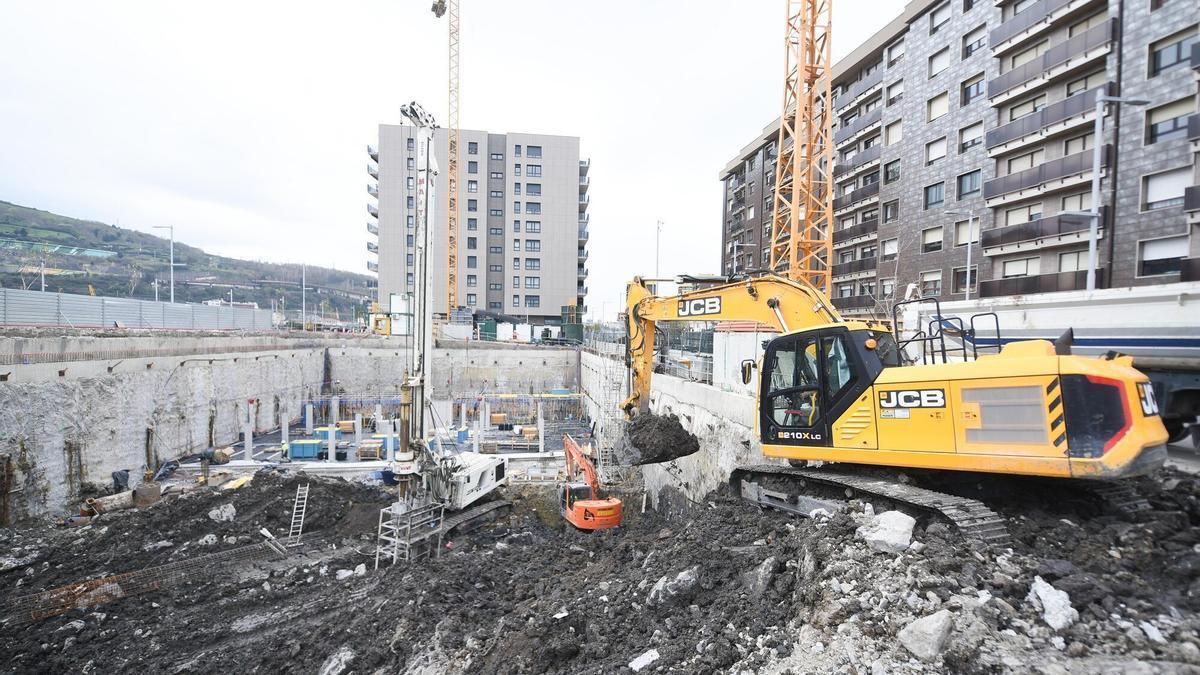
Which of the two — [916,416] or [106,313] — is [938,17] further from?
[106,313]

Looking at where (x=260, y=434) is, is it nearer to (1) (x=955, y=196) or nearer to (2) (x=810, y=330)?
(2) (x=810, y=330)

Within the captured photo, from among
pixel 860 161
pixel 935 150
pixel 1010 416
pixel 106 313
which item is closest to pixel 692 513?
pixel 1010 416

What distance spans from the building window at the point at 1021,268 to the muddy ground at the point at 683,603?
1755 cm

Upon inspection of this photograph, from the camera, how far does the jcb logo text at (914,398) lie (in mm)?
4914

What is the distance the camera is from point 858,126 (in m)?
30.6

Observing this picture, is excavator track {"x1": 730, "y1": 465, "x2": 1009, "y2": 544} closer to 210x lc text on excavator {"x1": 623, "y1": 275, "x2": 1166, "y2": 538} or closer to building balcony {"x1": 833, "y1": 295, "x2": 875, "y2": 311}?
210x lc text on excavator {"x1": 623, "y1": 275, "x2": 1166, "y2": 538}

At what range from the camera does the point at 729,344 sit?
12523mm

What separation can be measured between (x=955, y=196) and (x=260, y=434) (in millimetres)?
32631

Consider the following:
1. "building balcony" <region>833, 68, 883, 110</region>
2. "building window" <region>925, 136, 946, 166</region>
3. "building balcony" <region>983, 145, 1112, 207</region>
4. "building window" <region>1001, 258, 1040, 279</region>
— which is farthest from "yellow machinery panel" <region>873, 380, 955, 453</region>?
"building balcony" <region>833, 68, 883, 110</region>

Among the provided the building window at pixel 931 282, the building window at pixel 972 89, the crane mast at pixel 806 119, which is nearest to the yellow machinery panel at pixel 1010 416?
the crane mast at pixel 806 119

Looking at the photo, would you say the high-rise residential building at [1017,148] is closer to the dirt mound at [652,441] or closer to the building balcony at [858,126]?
the building balcony at [858,126]

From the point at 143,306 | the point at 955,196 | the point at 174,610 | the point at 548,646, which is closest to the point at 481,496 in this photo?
the point at 174,610

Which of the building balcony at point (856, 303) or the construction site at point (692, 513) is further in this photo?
the building balcony at point (856, 303)

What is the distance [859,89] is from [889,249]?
10.3 m
